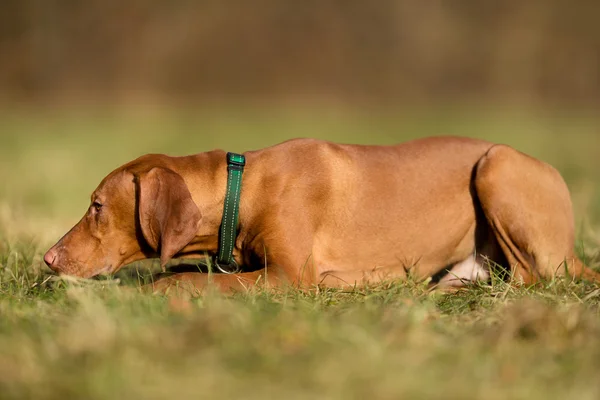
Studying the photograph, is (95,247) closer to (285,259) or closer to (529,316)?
(285,259)

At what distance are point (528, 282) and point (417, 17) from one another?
27.0m

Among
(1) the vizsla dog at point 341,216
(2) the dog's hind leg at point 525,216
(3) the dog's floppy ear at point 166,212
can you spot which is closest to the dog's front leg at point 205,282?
(1) the vizsla dog at point 341,216

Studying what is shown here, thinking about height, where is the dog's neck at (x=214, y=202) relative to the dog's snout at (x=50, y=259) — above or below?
above

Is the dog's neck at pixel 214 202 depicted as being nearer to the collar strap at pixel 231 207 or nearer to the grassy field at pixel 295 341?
the collar strap at pixel 231 207

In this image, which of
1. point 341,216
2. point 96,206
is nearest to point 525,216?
point 341,216

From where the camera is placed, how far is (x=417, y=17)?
102ft

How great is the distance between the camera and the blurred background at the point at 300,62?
22641 mm

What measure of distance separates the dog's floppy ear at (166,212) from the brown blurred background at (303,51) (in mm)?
21374

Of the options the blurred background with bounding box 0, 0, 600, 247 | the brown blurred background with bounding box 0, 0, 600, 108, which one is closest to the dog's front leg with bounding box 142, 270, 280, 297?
the blurred background with bounding box 0, 0, 600, 247

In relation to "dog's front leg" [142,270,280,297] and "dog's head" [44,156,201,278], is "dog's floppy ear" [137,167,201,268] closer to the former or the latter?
"dog's head" [44,156,201,278]

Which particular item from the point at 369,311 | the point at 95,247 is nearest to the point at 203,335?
the point at 369,311

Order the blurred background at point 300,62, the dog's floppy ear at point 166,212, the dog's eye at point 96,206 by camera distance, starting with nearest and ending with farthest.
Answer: the dog's floppy ear at point 166,212
the dog's eye at point 96,206
the blurred background at point 300,62

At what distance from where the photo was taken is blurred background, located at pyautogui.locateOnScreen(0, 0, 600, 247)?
22.6 metres

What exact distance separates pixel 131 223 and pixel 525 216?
2.42 m
